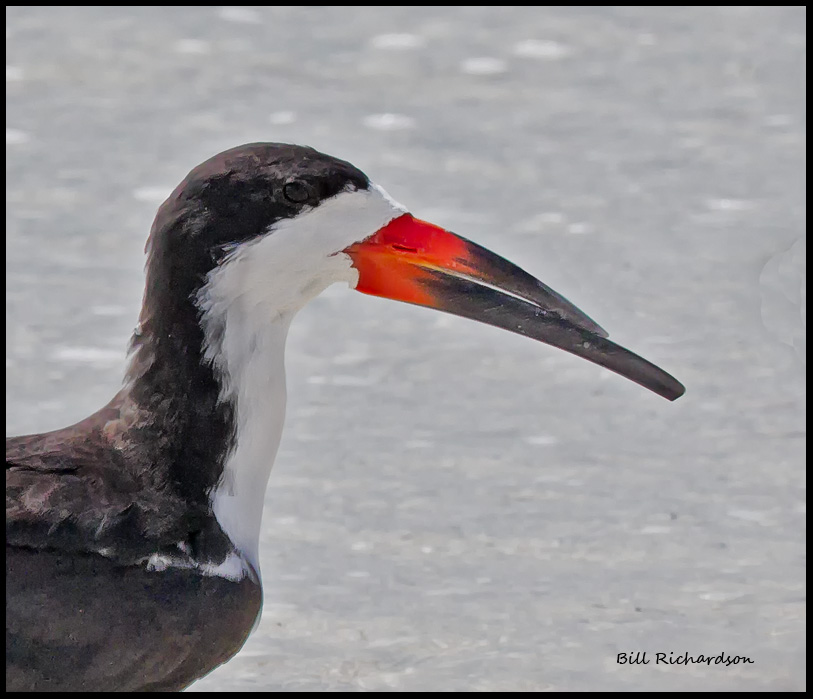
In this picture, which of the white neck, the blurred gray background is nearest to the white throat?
the white neck

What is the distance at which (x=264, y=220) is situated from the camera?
148 inches

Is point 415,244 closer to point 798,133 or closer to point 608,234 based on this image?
point 608,234

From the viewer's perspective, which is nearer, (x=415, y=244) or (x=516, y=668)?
(x=415, y=244)

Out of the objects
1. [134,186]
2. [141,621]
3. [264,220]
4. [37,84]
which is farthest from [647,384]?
[37,84]

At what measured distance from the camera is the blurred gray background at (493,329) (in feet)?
16.4

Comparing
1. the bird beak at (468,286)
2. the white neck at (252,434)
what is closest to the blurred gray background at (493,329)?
the white neck at (252,434)

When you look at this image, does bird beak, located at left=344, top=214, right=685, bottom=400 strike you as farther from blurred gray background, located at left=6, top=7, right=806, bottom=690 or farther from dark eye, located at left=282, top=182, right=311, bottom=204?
blurred gray background, located at left=6, top=7, right=806, bottom=690

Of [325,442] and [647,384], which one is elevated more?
[647,384]

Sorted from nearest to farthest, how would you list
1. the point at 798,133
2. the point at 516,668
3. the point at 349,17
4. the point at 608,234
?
the point at 516,668 < the point at 608,234 < the point at 798,133 < the point at 349,17

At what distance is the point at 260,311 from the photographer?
12.6 feet

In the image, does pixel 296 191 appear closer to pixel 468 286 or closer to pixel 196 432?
pixel 468 286

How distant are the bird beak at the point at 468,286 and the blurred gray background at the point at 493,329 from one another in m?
1.20

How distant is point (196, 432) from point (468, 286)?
75cm

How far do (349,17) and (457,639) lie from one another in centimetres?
478
